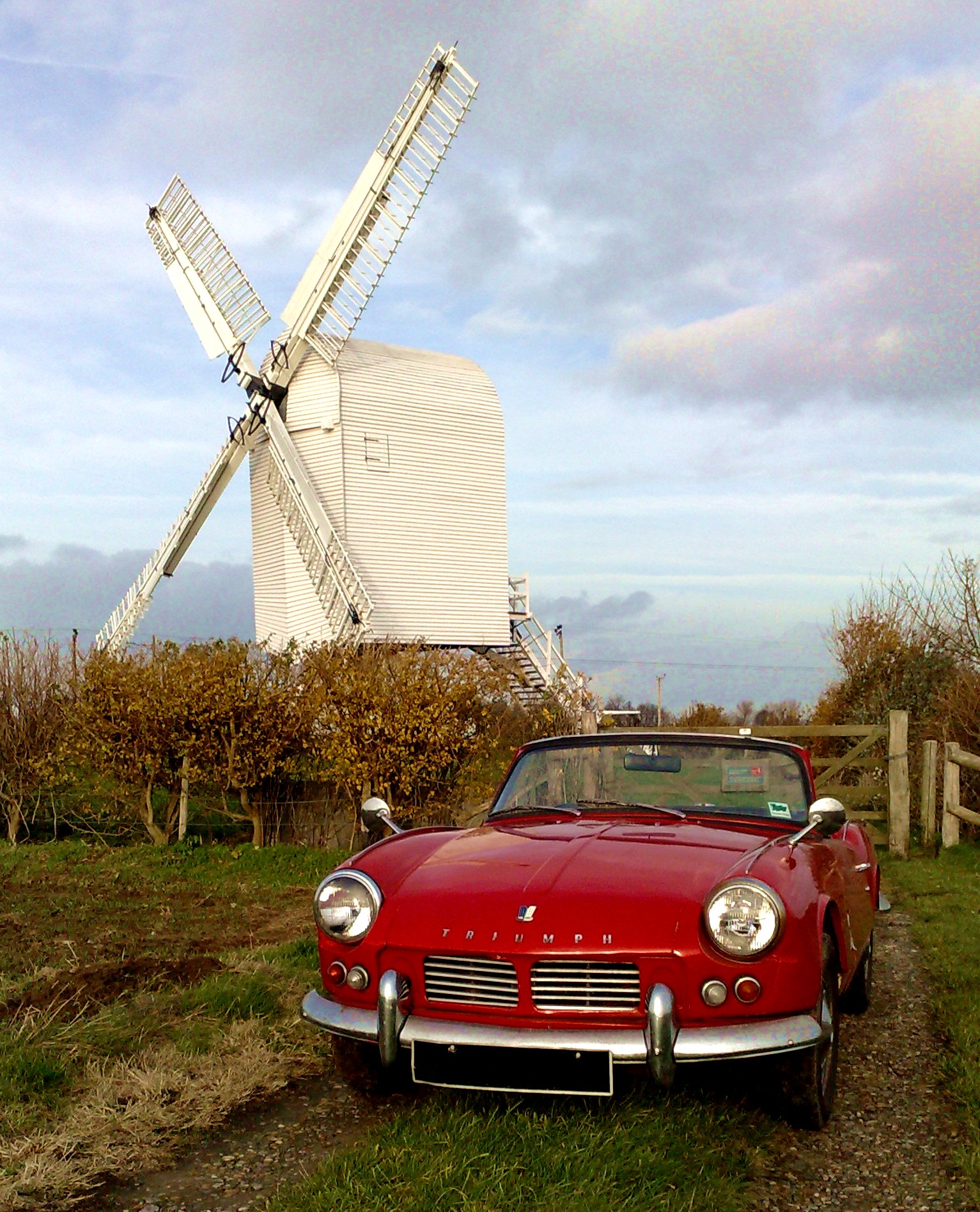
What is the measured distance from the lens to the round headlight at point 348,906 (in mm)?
4496

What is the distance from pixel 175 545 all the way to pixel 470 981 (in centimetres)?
2819

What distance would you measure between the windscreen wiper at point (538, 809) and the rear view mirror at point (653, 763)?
37 cm

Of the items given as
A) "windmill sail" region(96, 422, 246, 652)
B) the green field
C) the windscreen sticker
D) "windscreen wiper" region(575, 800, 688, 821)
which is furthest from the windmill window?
the windscreen sticker

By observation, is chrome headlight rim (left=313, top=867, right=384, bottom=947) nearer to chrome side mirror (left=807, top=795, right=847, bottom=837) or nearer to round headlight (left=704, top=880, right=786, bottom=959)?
round headlight (left=704, top=880, right=786, bottom=959)

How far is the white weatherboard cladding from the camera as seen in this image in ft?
90.8

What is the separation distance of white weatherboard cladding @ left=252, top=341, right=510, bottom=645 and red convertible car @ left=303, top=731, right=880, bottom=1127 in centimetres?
2241

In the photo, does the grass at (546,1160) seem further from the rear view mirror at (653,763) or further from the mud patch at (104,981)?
the mud patch at (104,981)

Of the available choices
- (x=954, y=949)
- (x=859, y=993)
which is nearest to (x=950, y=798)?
(x=954, y=949)

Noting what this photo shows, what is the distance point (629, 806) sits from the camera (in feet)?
18.2

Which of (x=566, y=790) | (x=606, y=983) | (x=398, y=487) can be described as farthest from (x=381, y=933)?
(x=398, y=487)

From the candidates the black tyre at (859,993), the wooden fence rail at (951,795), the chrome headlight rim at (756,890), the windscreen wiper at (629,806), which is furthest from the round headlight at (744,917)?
the wooden fence rail at (951,795)

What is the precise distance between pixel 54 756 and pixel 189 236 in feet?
71.1

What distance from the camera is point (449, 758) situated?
482 inches

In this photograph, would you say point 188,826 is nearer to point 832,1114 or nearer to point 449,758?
point 449,758
